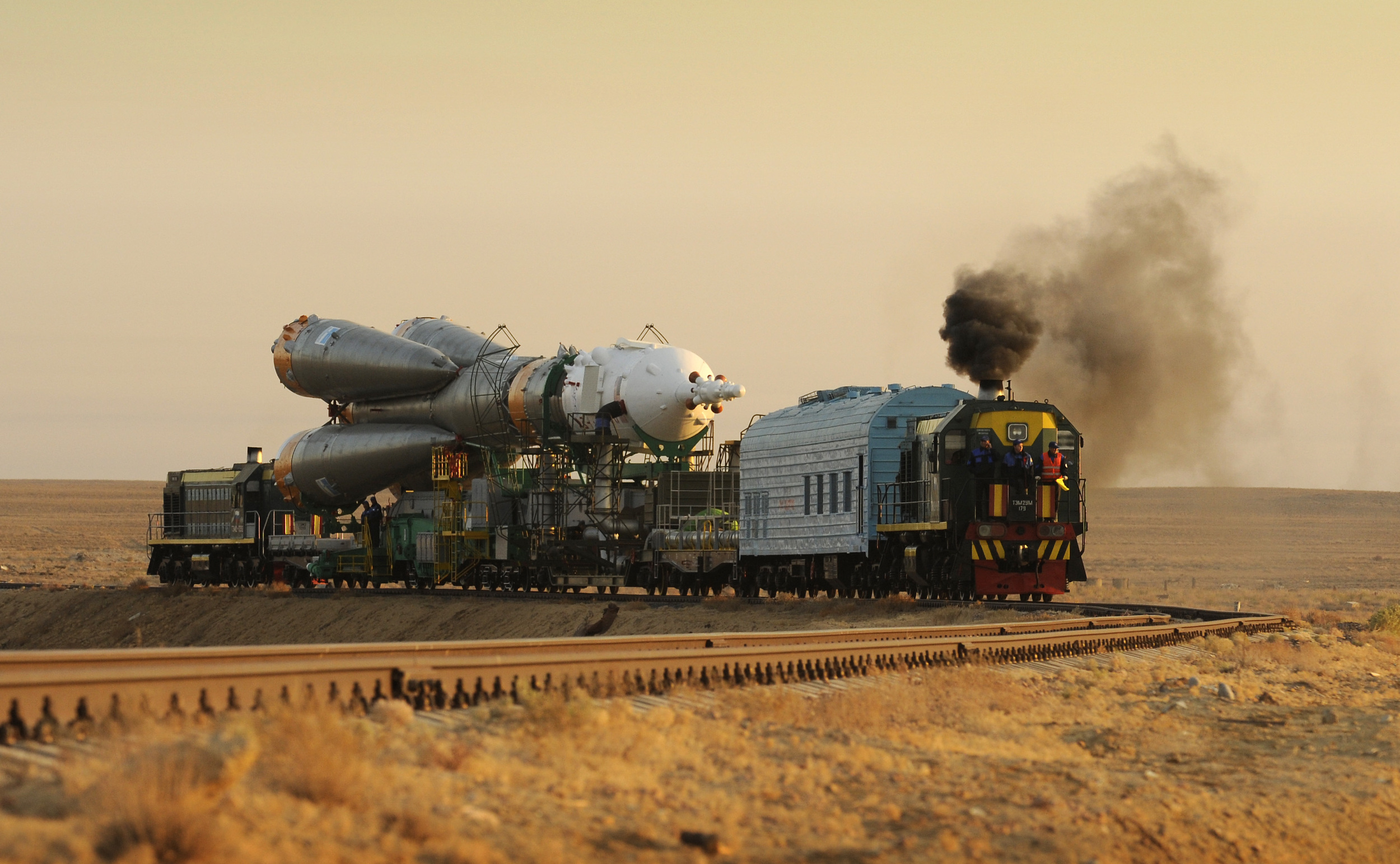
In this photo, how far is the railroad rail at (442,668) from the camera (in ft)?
32.5

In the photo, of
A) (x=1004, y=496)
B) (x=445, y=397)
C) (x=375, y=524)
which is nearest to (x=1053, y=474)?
(x=1004, y=496)

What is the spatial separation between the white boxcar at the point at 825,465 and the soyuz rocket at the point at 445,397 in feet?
15.5

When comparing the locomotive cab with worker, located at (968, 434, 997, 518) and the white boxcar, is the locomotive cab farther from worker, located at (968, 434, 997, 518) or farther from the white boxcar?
the white boxcar

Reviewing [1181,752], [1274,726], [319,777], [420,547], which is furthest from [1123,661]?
[420,547]

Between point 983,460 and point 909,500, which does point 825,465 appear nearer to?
point 909,500

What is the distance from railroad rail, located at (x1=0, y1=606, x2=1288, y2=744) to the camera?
390 inches

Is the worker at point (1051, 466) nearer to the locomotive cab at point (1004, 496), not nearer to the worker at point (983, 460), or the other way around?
the locomotive cab at point (1004, 496)

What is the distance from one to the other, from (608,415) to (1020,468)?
1694cm

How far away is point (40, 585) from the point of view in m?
55.2

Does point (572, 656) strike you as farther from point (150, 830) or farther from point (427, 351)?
point (427, 351)

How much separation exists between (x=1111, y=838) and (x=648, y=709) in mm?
4131

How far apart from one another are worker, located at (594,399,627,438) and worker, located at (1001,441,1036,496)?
1612 cm

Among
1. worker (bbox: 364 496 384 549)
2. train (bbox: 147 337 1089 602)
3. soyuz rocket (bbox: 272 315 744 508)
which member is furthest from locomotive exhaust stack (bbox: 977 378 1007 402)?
worker (bbox: 364 496 384 549)

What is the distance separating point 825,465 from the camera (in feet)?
115
